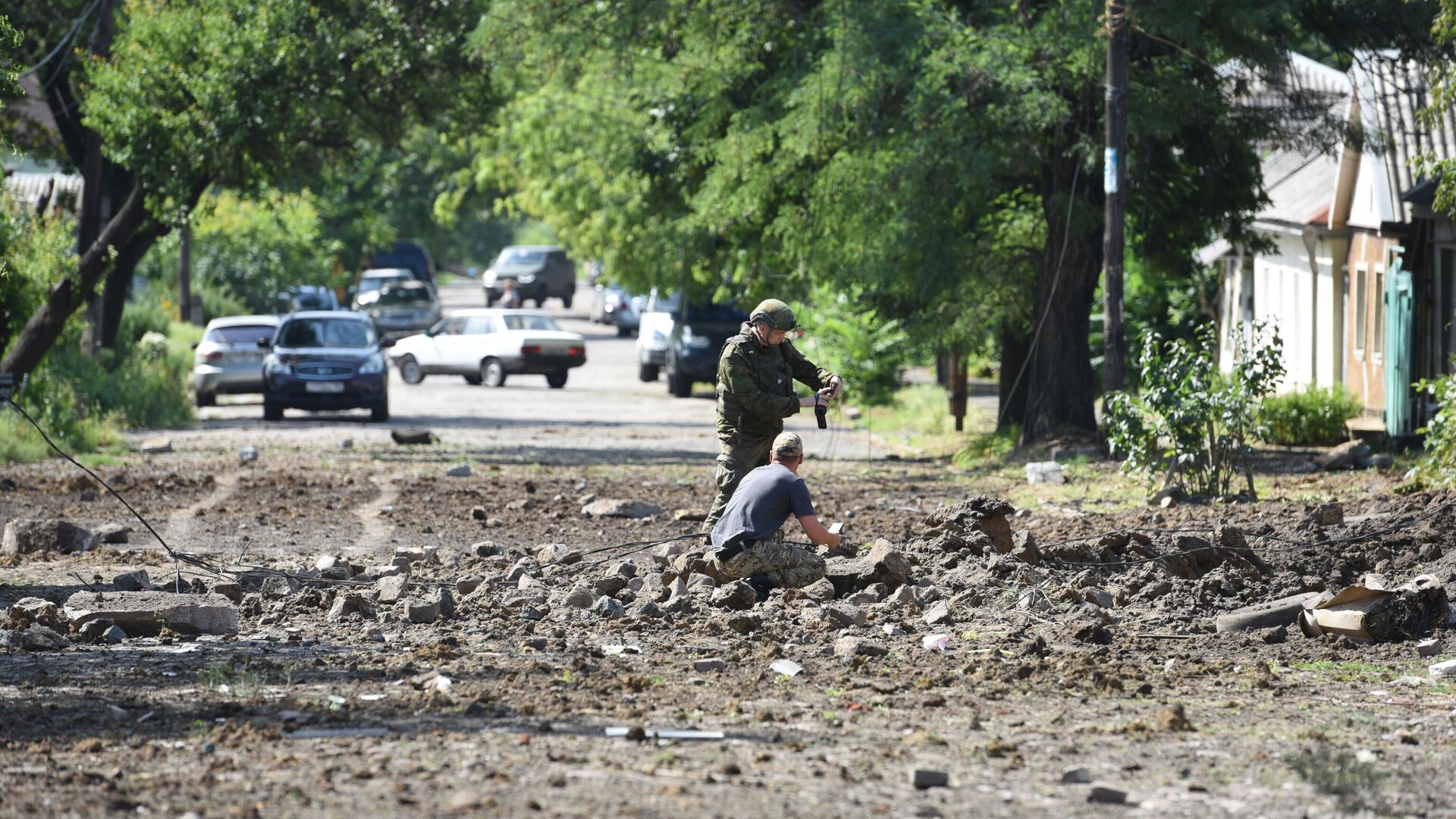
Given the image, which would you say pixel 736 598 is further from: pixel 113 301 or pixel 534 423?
pixel 113 301

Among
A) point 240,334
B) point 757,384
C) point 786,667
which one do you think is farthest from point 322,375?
point 786,667

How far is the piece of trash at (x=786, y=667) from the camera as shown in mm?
8625

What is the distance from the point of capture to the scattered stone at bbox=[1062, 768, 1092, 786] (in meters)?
6.54

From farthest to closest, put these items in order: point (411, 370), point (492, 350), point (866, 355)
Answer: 1. point (411, 370)
2. point (492, 350)
3. point (866, 355)

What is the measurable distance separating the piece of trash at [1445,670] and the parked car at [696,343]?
83.2ft

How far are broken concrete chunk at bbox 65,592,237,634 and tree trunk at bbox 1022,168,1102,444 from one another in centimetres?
1249

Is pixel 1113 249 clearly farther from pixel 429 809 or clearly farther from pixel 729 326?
pixel 729 326

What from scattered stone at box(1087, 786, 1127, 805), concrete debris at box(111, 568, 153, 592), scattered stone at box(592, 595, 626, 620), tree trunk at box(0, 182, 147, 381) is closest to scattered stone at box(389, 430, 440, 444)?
tree trunk at box(0, 182, 147, 381)

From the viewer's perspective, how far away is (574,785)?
6.36 m

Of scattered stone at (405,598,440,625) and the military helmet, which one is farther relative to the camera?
the military helmet

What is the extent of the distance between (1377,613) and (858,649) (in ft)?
8.95

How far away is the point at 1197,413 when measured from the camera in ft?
52.3

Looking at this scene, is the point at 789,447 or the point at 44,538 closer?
the point at 789,447

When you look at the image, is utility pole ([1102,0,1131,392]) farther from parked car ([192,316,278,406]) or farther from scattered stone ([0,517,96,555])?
parked car ([192,316,278,406])
